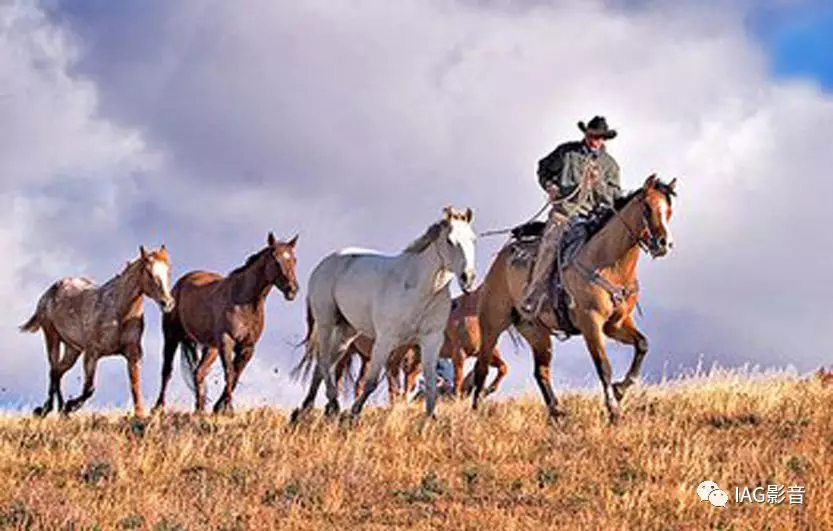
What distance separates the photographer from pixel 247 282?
21062 millimetres

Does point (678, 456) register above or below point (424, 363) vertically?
below

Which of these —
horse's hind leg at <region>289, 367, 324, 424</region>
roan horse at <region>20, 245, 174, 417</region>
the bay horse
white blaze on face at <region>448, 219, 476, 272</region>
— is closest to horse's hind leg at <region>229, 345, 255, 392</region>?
the bay horse

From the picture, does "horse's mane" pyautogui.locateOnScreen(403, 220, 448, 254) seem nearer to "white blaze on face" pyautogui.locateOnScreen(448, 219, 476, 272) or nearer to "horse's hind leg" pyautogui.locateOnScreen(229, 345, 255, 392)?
"white blaze on face" pyautogui.locateOnScreen(448, 219, 476, 272)

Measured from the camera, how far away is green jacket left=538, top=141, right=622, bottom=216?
16344 millimetres

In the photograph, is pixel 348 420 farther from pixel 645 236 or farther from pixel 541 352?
pixel 645 236

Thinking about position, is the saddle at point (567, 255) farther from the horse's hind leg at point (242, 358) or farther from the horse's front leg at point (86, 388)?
the horse's front leg at point (86, 388)

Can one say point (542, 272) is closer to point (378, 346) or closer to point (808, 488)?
point (378, 346)

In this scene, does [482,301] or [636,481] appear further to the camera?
[482,301]

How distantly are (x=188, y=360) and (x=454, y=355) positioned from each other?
4676mm

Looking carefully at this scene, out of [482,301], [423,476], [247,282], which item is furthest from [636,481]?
[247,282]

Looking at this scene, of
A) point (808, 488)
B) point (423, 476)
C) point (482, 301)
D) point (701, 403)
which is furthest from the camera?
point (482, 301)

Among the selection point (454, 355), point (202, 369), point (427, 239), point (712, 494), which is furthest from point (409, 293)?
point (454, 355)

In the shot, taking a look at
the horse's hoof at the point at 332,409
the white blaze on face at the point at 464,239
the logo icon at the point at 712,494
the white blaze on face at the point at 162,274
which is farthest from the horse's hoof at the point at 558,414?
the white blaze on face at the point at 162,274

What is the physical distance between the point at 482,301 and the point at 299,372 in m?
3.29
